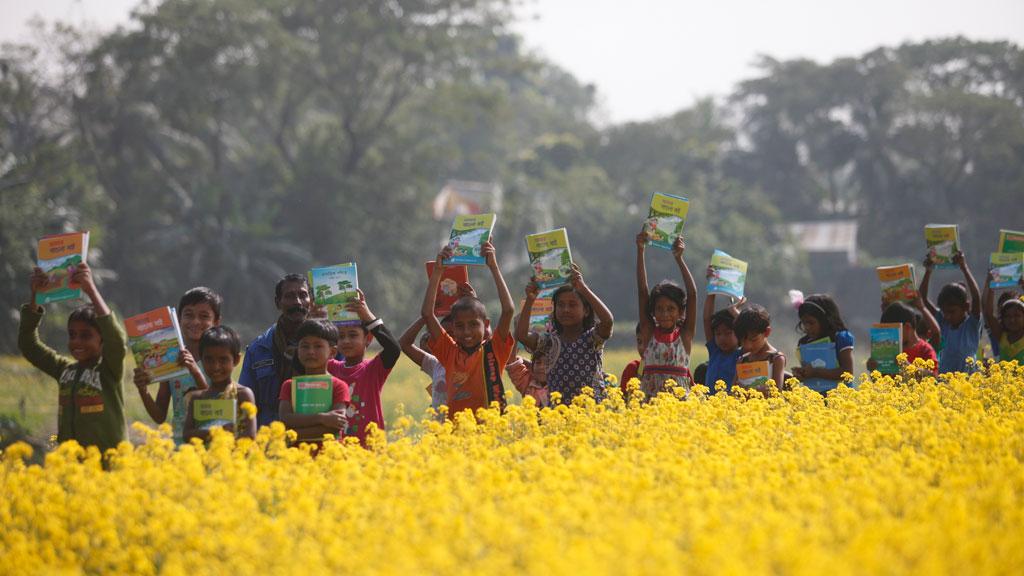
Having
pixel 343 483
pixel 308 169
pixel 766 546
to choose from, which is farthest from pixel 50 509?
pixel 308 169

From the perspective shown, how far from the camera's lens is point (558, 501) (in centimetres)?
380

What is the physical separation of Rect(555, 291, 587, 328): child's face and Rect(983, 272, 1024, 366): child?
3242 millimetres

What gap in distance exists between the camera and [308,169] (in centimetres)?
2938

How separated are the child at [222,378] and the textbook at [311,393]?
0.21m

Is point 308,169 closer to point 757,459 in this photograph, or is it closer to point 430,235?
point 430,235

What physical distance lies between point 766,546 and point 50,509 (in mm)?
2624

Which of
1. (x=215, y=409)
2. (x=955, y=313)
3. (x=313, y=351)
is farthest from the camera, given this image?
(x=955, y=313)

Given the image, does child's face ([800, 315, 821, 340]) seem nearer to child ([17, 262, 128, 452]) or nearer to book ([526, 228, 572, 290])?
book ([526, 228, 572, 290])

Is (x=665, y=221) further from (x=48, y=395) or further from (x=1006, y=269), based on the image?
(x=48, y=395)

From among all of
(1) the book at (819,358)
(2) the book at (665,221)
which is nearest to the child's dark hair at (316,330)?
(2) the book at (665,221)

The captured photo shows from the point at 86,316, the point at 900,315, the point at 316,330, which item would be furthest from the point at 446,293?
the point at 900,315

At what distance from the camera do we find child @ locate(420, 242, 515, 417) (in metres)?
5.77

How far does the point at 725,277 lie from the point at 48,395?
1134 centimetres

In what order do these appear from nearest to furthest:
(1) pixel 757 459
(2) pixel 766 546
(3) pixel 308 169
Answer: (2) pixel 766 546 → (1) pixel 757 459 → (3) pixel 308 169
